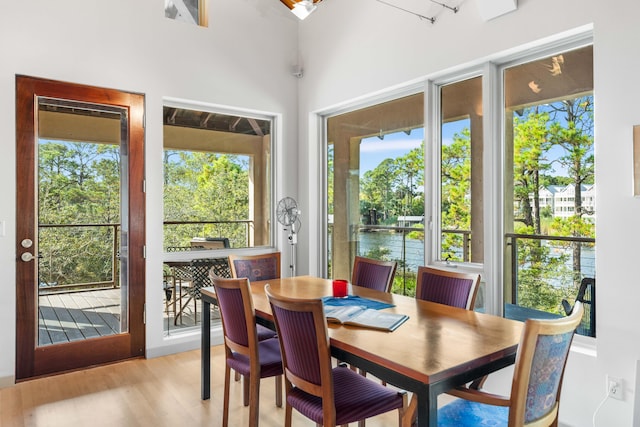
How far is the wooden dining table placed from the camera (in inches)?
60.1

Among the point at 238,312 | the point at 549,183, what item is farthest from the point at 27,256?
the point at 549,183

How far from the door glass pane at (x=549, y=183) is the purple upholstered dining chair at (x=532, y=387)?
3.82ft

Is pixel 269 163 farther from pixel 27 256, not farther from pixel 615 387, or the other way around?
pixel 615 387

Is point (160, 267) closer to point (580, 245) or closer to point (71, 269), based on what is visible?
point (71, 269)

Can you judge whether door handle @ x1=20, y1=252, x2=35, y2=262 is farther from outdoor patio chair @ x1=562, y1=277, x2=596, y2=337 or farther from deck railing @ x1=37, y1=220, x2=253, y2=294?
outdoor patio chair @ x1=562, y1=277, x2=596, y2=337

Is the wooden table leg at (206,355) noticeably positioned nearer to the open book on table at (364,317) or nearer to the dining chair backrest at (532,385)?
the open book on table at (364,317)

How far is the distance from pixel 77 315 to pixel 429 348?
10.4ft

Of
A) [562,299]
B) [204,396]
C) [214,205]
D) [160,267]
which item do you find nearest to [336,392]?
[204,396]

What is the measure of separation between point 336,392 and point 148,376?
210 centimetres

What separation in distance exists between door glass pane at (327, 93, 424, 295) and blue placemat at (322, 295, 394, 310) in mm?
1227

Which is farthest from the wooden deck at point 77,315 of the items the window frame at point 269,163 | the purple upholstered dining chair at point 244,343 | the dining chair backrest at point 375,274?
the dining chair backrest at point 375,274

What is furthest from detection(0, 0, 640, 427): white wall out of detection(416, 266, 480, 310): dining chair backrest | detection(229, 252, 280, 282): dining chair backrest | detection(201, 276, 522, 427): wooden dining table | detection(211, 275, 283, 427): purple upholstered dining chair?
detection(211, 275, 283, 427): purple upholstered dining chair

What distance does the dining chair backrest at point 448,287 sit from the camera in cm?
253

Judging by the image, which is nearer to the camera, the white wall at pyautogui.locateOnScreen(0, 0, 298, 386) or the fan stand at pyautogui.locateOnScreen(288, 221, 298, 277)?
the white wall at pyautogui.locateOnScreen(0, 0, 298, 386)
